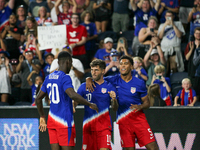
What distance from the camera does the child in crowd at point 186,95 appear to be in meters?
7.98

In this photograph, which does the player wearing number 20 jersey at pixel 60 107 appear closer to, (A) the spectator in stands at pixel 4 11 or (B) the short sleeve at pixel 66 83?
(B) the short sleeve at pixel 66 83

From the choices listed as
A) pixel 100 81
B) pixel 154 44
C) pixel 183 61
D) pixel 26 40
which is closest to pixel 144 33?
pixel 154 44

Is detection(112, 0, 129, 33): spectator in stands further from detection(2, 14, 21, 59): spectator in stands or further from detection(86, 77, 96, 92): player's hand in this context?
detection(86, 77, 96, 92): player's hand

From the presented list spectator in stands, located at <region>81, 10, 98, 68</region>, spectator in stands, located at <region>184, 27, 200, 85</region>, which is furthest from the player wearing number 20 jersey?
spectator in stands, located at <region>81, 10, 98, 68</region>

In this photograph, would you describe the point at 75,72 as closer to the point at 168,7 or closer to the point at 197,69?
the point at 197,69

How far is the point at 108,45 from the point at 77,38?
113 centimetres

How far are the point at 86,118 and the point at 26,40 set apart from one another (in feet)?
19.0

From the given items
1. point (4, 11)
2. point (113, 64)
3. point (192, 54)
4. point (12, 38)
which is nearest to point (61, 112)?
point (113, 64)

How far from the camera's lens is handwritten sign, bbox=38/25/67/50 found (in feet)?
32.5

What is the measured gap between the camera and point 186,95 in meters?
8.05

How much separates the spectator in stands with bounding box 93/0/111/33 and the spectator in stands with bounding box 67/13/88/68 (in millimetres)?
1290

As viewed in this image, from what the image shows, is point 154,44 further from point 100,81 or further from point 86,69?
point 100,81

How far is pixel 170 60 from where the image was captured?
9.79 m

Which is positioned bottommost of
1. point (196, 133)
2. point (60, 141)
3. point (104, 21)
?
point (196, 133)
